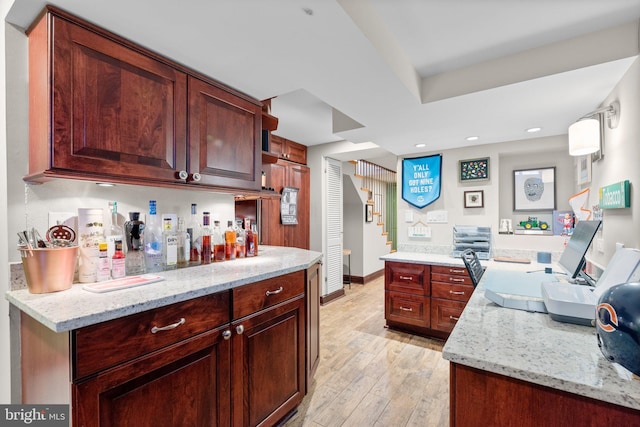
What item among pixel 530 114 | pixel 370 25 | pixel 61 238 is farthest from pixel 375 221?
pixel 61 238

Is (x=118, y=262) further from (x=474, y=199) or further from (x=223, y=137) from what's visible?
(x=474, y=199)

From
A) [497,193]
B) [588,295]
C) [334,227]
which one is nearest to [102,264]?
[588,295]

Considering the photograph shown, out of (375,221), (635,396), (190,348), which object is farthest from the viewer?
(375,221)

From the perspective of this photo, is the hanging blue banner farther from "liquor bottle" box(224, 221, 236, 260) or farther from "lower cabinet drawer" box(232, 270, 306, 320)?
"liquor bottle" box(224, 221, 236, 260)

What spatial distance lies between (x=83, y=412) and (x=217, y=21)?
1.50 m

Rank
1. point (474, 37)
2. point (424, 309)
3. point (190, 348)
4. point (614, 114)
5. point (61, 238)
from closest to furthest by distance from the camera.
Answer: point (190, 348)
point (61, 238)
point (474, 37)
point (614, 114)
point (424, 309)

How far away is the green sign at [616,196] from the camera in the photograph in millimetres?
1564

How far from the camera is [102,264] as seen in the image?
1304mm

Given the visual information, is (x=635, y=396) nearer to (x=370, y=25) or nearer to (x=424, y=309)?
(x=370, y=25)

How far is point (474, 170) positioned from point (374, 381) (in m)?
2.47

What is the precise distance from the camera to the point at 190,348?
1146 millimetres

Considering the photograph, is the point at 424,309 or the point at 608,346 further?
the point at 424,309

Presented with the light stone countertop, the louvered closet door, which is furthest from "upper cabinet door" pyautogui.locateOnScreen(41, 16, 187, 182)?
the louvered closet door

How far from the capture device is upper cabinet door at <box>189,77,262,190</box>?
63.1 inches
